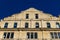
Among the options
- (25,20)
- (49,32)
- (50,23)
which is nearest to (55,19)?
(50,23)

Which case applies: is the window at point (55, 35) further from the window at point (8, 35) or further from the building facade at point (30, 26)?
the window at point (8, 35)

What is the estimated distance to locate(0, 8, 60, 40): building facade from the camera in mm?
37297

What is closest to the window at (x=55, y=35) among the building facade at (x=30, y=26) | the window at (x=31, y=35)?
the building facade at (x=30, y=26)

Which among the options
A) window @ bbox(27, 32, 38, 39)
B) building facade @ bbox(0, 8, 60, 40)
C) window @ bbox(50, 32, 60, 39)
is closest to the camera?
window @ bbox(50, 32, 60, 39)

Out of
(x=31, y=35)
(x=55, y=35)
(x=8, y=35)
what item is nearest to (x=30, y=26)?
(x=31, y=35)

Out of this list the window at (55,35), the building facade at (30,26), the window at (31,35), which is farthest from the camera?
the building facade at (30,26)

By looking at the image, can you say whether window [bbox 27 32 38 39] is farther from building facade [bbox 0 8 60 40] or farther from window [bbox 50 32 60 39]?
window [bbox 50 32 60 39]

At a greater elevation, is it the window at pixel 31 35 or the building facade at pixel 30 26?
the building facade at pixel 30 26

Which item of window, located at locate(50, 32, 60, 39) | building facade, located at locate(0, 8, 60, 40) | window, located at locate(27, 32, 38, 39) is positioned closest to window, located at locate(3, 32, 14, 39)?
building facade, located at locate(0, 8, 60, 40)

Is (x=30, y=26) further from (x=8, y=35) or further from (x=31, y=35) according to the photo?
(x=8, y=35)

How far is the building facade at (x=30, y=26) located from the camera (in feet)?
122

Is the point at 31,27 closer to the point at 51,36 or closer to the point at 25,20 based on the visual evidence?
the point at 25,20

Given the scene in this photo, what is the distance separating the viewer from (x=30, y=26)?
39.2 m

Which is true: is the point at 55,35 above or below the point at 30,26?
below
